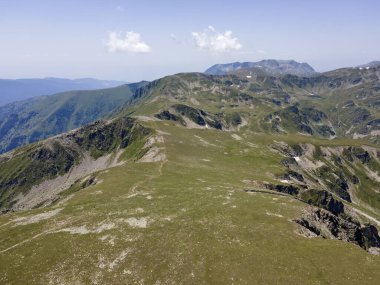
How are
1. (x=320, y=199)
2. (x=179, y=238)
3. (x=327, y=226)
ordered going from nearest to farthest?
(x=179, y=238) → (x=327, y=226) → (x=320, y=199)

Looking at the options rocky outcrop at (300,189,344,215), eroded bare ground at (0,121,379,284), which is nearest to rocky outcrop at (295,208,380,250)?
eroded bare ground at (0,121,379,284)

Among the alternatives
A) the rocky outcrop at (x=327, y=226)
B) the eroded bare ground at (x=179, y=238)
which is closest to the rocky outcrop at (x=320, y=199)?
the rocky outcrop at (x=327, y=226)

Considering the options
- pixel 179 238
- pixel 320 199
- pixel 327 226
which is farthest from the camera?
pixel 320 199

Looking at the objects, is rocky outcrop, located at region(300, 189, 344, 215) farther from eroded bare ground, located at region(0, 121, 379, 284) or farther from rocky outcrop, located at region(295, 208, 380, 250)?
eroded bare ground, located at region(0, 121, 379, 284)

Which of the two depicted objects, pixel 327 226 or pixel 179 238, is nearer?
pixel 179 238

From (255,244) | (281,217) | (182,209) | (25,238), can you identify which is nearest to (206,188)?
(182,209)

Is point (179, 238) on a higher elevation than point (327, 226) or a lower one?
higher

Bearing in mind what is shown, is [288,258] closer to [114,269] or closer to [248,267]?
[248,267]

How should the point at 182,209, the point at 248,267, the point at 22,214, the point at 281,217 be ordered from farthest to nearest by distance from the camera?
the point at 22,214, the point at 182,209, the point at 281,217, the point at 248,267

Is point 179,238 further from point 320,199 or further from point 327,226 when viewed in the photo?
point 320,199

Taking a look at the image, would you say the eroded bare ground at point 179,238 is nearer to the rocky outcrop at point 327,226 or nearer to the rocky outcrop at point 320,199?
the rocky outcrop at point 327,226

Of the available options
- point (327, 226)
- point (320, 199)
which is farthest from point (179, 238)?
point (320, 199)
